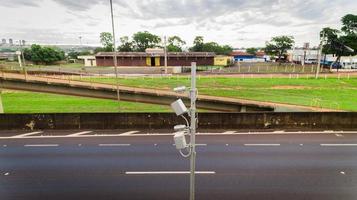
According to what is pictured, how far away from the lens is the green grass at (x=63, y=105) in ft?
95.7

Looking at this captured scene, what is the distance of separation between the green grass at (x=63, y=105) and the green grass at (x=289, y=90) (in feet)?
30.3

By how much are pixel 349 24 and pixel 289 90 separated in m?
64.0

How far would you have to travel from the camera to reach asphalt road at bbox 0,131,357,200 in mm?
9578

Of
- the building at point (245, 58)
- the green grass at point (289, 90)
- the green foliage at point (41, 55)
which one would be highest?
the green foliage at point (41, 55)

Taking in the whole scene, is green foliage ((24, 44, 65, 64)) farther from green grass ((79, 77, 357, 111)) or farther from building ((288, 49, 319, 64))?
building ((288, 49, 319, 64))

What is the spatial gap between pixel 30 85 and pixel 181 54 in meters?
63.4

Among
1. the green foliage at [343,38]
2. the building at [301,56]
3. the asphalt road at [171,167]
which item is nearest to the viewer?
the asphalt road at [171,167]

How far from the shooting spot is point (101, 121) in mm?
18984

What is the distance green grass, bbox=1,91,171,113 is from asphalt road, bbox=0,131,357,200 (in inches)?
495

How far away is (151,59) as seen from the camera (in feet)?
284

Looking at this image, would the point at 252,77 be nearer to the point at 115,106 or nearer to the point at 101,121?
the point at 115,106

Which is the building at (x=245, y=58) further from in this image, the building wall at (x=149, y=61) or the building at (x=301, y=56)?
the building wall at (x=149, y=61)

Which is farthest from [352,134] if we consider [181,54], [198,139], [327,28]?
[327,28]

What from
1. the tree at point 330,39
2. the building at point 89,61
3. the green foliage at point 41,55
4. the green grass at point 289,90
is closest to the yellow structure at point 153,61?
the building at point 89,61
